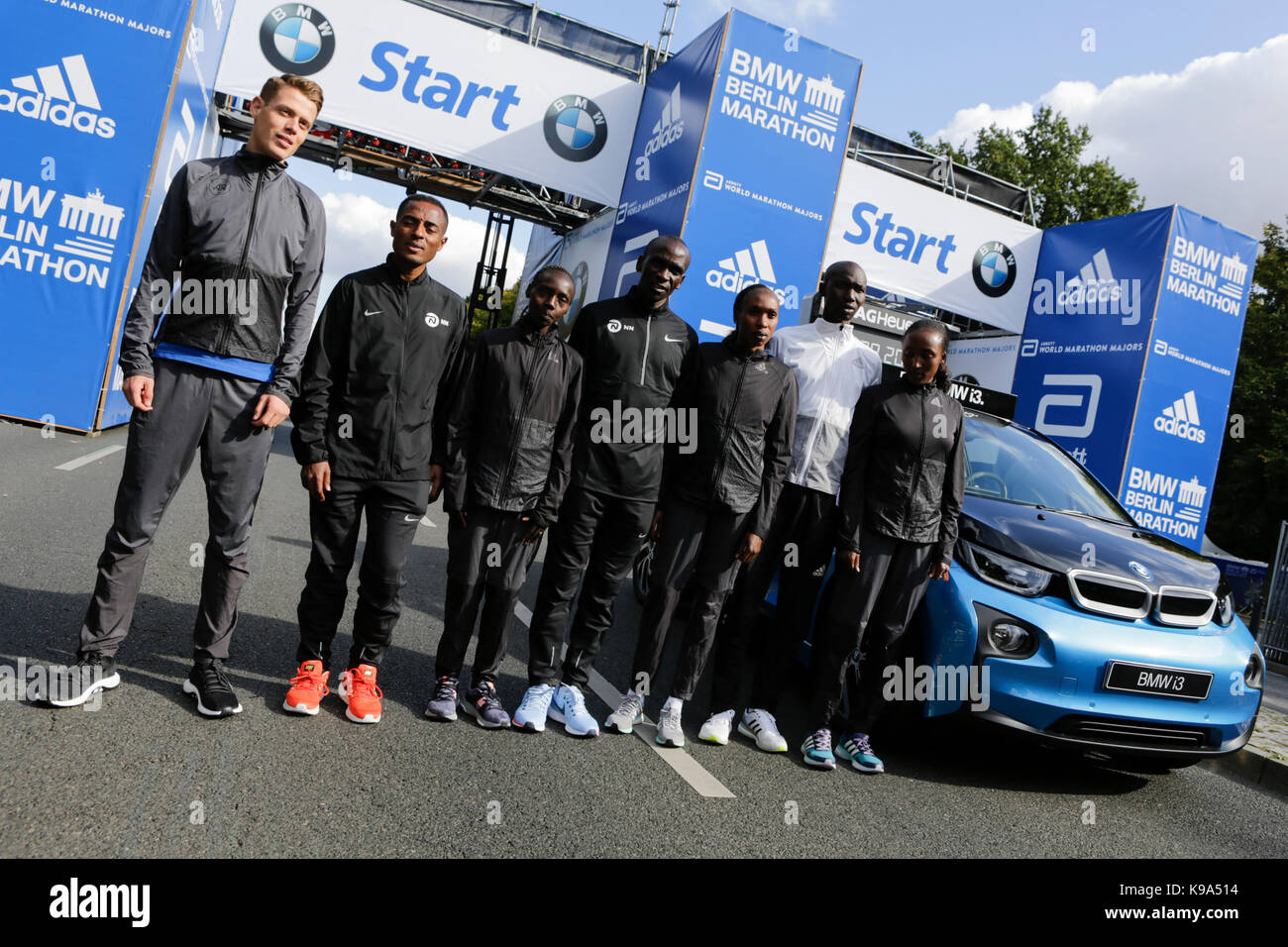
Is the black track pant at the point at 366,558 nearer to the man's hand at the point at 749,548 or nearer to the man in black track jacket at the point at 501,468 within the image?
the man in black track jacket at the point at 501,468

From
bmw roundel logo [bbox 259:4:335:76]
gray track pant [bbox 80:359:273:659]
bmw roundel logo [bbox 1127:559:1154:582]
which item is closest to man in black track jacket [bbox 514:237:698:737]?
gray track pant [bbox 80:359:273:659]

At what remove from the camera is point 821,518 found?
174 inches

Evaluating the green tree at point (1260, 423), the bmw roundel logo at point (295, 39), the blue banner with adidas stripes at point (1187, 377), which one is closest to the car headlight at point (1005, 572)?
the blue banner with adidas stripes at point (1187, 377)

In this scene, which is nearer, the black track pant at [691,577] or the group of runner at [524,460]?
the group of runner at [524,460]

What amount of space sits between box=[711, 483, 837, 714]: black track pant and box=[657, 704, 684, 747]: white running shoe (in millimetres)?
252

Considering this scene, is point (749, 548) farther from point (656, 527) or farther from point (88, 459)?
point (88, 459)

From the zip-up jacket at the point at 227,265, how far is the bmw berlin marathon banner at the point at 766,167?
7472 millimetres

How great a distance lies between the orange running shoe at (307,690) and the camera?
3.76m

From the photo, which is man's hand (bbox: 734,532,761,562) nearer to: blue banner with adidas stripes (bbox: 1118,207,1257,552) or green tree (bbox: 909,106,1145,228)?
blue banner with adidas stripes (bbox: 1118,207,1257,552)

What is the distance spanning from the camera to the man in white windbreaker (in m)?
4.43

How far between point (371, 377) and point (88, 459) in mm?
6994

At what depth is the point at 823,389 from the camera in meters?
4.50
